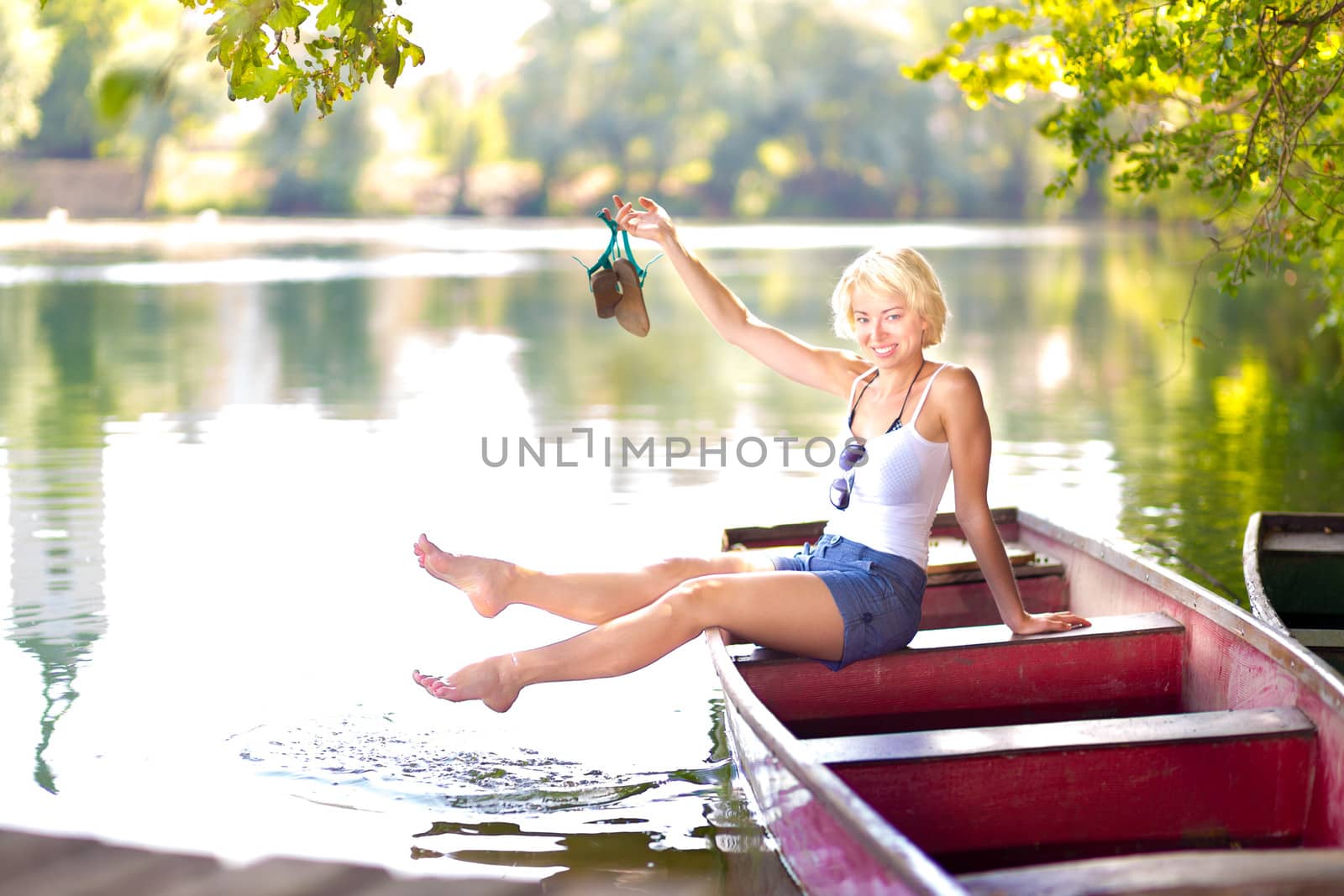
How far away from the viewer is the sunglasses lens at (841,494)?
3.95m

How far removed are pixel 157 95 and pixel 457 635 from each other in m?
3.66

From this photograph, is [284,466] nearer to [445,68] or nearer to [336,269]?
[336,269]

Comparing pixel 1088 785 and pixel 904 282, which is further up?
pixel 904 282

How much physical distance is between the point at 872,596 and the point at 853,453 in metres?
0.38

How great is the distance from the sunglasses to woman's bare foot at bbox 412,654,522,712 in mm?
935

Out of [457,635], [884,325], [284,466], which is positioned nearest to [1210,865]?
[884,325]

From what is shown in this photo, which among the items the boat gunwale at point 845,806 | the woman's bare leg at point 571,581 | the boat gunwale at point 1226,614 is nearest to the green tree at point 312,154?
the boat gunwale at point 1226,614

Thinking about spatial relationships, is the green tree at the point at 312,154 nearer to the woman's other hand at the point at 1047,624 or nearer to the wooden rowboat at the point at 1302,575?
the wooden rowboat at the point at 1302,575

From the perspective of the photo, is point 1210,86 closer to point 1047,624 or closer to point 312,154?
point 1047,624

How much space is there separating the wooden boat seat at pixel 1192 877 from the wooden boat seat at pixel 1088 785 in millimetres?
701

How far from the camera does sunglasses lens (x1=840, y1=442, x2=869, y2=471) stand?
3.90m

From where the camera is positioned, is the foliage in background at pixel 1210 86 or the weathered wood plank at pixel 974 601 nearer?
the weathered wood plank at pixel 974 601

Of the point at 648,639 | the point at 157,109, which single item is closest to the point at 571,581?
the point at 648,639

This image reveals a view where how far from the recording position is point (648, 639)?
12.4ft
